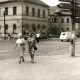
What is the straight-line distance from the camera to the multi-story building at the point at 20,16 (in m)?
53.8

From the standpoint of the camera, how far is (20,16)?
5388 cm

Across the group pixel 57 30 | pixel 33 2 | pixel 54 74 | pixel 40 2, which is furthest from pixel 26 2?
pixel 54 74

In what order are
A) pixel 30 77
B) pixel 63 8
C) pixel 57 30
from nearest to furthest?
pixel 30 77, pixel 63 8, pixel 57 30

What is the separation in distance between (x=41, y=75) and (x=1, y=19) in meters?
48.5

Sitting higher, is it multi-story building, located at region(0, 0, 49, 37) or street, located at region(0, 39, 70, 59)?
multi-story building, located at region(0, 0, 49, 37)

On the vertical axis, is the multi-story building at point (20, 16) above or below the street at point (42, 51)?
above

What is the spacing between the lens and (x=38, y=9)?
2354 inches

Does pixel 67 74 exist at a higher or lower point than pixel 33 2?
lower

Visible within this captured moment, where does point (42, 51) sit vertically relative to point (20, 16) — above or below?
below

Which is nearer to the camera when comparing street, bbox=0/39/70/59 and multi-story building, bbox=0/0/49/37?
street, bbox=0/39/70/59

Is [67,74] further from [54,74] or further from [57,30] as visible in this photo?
[57,30]

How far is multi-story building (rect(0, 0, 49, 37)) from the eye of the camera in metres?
53.8

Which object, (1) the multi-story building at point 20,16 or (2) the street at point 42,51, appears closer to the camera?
(2) the street at point 42,51

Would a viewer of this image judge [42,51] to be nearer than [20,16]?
Yes
